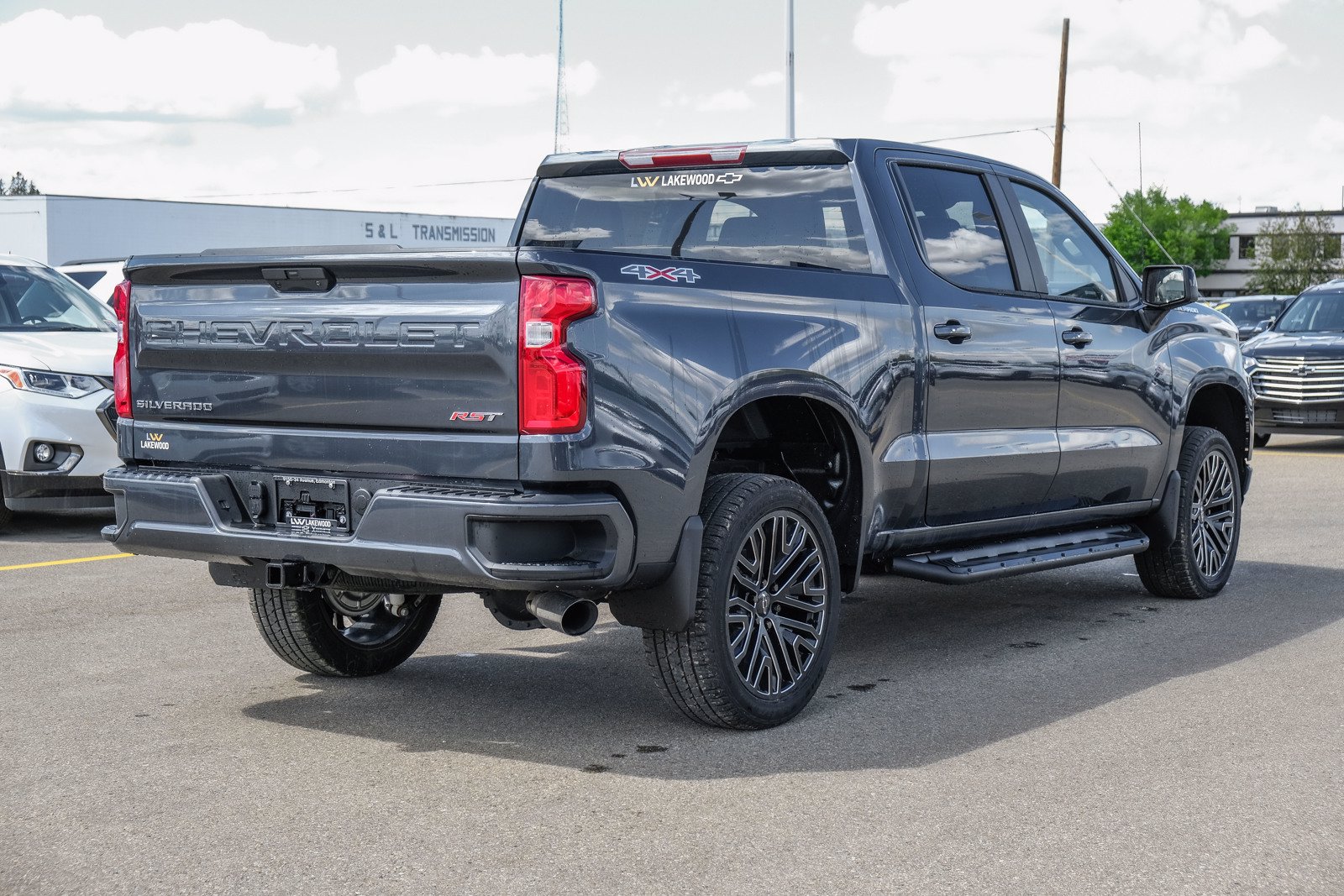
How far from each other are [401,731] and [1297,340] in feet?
46.9

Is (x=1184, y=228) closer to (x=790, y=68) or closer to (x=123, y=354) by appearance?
(x=790, y=68)

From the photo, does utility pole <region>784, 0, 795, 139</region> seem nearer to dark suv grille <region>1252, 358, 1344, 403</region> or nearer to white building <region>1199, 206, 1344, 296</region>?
dark suv grille <region>1252, 358, 1344, 403</region>

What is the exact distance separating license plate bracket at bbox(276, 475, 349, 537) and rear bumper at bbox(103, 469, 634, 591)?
3 centimetres

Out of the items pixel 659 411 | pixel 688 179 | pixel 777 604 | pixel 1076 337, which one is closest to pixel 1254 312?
pixel 1076 337

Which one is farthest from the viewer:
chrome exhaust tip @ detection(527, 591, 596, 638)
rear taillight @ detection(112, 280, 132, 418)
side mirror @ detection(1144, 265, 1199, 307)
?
side mirror @ detection(1144, 265, 1199, 307)

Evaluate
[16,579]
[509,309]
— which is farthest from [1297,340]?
[509,309]

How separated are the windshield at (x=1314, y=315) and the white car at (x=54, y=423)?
43.6ft

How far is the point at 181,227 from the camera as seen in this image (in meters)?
55.9

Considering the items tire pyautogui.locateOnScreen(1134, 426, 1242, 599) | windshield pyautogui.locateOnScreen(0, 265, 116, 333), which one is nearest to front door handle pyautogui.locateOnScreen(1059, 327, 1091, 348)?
tire pyautogui.locateOnScreen(1134, 426, 1242, 599)

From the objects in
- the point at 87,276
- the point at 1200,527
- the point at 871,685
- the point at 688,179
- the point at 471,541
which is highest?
the point at 688,179

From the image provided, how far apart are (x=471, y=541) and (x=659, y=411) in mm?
691

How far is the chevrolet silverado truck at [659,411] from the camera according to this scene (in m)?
4.58

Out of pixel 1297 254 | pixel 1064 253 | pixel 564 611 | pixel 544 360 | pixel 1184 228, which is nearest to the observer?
pixel 544 360

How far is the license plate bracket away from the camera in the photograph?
480 cm
